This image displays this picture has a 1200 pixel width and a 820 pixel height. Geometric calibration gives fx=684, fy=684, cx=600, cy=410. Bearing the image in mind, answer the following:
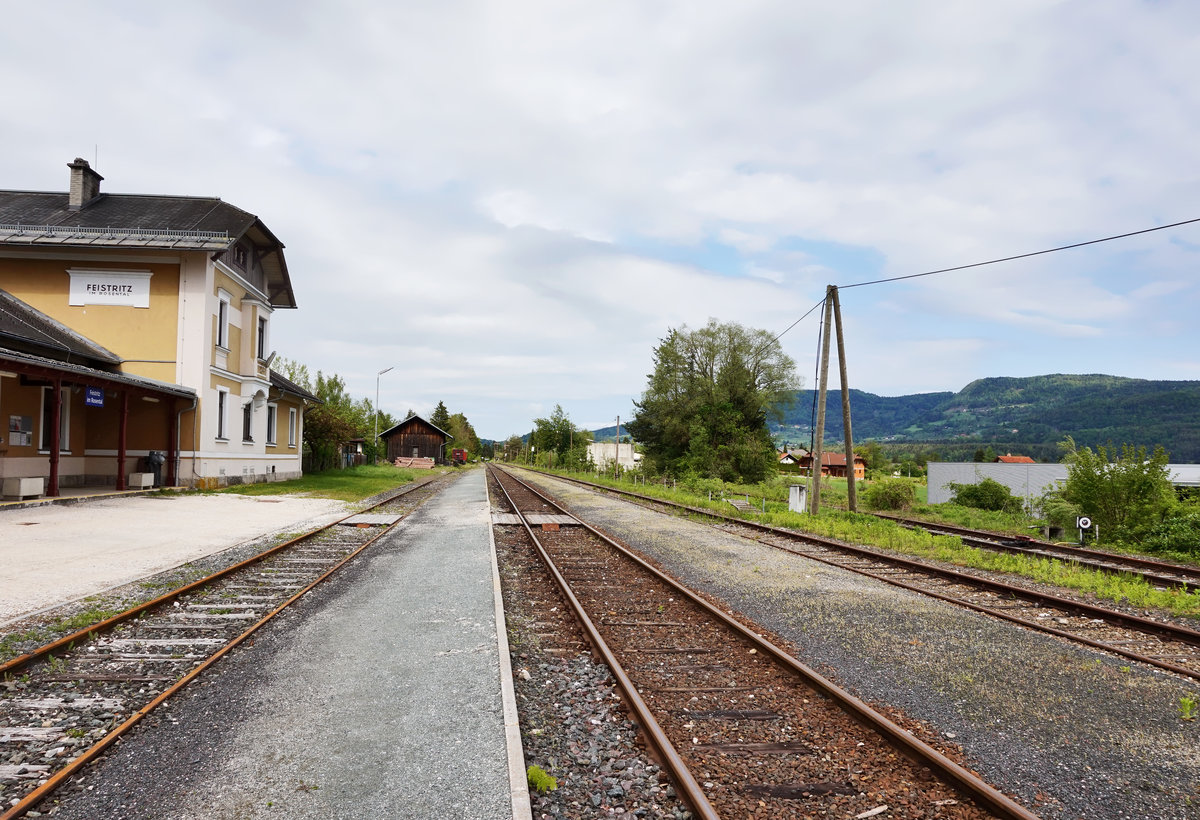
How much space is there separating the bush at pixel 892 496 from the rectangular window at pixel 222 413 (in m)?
25.5

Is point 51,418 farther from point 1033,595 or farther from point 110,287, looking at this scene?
point 1033,595

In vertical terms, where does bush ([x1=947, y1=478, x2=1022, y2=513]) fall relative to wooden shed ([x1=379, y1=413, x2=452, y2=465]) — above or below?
below

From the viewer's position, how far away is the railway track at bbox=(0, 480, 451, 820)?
12.9 ft

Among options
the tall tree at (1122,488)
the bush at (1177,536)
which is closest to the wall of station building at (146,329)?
the tall tree at (1122,488)

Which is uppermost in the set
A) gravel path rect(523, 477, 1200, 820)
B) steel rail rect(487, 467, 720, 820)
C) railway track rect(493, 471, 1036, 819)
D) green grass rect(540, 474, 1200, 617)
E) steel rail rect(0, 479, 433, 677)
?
steel rail rect(0, 479, 433, 677)

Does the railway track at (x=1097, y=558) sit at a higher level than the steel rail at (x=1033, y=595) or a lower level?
lower

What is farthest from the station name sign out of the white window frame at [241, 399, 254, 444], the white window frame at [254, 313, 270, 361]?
the white window frame at [254, 313, 270, 361]

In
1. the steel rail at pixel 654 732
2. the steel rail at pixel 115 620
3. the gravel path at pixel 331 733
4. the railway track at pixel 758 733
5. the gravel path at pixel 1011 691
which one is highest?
the steel rail at pixel 115 620

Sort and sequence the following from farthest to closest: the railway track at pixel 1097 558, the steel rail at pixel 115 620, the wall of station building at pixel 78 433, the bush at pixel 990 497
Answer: the bush at pixel 990 497 < the wall of station building at pixel 78 433 < the railway track at pixel 1097 558 < the steel rail at pixel 115 620

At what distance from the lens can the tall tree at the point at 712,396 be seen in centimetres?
4666

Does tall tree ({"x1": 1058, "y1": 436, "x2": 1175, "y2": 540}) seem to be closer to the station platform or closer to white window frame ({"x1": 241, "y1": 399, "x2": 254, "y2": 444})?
the station platform

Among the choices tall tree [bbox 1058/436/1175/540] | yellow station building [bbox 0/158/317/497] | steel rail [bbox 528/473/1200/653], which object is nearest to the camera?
steel rail [bbox 528/473/1200/653]

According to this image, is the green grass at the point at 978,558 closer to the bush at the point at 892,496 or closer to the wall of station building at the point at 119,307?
the bush at the point at 892,496

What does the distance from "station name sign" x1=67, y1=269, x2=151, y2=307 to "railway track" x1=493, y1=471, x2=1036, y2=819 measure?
22351 millimetres
